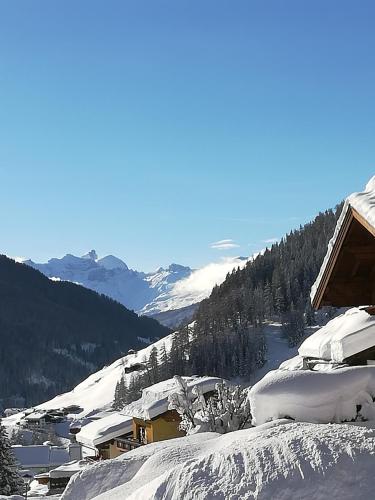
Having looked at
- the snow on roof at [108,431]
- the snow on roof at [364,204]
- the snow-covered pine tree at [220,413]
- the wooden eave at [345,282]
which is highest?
the snow on roof at [364,204]

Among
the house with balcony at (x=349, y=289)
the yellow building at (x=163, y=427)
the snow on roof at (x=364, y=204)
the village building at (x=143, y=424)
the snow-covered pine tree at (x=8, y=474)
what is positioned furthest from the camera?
the snow-covered pine tree at (x=8, y=474)

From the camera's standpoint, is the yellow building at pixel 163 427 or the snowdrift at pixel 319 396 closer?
the snowdrift at pixel 319 396

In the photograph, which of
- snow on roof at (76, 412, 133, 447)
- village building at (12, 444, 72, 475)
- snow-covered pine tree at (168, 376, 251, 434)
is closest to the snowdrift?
snow-covered pine tree at (168, 376, 251, 434)

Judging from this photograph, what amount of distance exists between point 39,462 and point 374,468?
6959cm

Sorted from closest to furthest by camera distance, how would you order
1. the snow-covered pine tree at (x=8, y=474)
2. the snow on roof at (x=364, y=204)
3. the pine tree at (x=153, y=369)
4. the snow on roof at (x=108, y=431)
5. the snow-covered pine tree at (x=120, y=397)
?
the snow on roof at (x=364, y=204) → the snow-covered pine tree at (x=8, y=474) → the snow on roof at (x=108, y=431) → the snow-covered pine tree at (x=120, y=397) → the pine tree at (x=153, y=369)

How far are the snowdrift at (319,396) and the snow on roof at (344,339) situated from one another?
1445mm

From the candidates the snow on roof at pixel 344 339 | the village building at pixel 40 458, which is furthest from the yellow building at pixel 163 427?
the village building at pixel 40 458

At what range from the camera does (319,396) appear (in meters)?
8.24

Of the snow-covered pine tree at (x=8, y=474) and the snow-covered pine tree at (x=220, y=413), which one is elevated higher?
the snow-covered pine tree at (x=220, y=413)

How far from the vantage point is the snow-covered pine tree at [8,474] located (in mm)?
34750

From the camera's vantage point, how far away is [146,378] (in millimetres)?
135500

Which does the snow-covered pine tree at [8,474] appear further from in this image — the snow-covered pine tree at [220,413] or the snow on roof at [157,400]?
the snow-covered pine tree at [220,413]

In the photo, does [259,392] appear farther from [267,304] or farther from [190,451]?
[267,304]

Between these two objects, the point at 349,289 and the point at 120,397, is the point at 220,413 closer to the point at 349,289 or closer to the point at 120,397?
the point at 349,289
